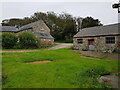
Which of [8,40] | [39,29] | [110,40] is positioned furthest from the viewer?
[39,29]

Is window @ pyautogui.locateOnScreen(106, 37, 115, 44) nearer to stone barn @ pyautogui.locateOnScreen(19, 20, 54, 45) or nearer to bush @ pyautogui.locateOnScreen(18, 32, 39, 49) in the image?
bush @ pyautogui.locateOnScreen(18, 32, 39, 49)

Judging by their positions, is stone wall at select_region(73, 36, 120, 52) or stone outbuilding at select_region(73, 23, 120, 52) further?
stone outbuilding at select_region(73, 23, 120, 52)

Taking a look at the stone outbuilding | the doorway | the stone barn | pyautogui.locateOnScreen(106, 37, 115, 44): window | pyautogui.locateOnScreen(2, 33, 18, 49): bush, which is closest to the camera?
the stone outbuilding

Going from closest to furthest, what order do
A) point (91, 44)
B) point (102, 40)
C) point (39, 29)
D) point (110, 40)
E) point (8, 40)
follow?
1. point (110, 40)
2. point (102, 40)
3. point (91, 44)
4. point (8, 40)
5. point (39, 29)

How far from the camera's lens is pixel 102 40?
20.0 meters

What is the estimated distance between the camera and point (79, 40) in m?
24.6

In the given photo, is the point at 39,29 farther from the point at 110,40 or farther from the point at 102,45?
the point at 110,40

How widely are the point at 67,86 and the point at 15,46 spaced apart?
2133 cm

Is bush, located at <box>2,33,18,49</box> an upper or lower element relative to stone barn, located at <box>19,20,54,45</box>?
lower

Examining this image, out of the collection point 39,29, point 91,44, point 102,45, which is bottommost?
point 102,45

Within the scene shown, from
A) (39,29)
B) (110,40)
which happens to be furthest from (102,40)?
(39,29)

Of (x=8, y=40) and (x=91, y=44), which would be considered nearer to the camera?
(x=91, y=44)

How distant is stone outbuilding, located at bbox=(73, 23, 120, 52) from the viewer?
18231mm

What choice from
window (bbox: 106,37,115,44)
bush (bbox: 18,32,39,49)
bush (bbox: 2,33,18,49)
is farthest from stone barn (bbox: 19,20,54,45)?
window (bbox: 106,37,115,44)
